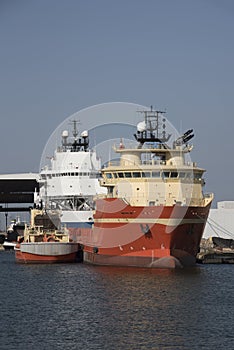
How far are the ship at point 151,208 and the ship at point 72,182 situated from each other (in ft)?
39.6

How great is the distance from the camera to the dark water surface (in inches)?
1112

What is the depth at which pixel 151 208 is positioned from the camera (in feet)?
157

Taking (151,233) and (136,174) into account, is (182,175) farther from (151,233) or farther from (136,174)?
(151,233)

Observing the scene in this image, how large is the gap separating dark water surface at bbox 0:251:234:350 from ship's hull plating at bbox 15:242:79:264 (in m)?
7.23

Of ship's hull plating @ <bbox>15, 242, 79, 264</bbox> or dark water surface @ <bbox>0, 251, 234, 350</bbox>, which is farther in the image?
ship's hull plating @ <bbox>15, 242, 79, 264</bbox>

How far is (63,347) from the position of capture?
27.4 metres

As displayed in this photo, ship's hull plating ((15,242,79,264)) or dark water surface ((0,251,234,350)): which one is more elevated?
ship's hull plating ((15,242,79,264))

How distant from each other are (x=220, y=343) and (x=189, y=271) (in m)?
21.2

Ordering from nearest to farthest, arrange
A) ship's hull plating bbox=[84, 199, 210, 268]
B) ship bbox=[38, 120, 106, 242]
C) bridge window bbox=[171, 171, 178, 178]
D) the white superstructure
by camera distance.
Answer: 1. ship's hull plating bbox=[84, 199, 210, 268]
2. bridge window bbox=[171, 171, 178, 178]
3. ship bbox=[38, 120, 106, 242]
4. the white superstructure

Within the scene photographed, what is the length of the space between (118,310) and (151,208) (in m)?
14.4

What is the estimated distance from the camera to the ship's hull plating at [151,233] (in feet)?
156

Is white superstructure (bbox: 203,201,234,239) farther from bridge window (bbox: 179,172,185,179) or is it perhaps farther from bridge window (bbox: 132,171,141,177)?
bridge window (bbox: 132,171,141,177)

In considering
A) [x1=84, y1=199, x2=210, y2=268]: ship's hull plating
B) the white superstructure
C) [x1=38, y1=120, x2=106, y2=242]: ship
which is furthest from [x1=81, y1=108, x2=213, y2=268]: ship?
the white superstructure

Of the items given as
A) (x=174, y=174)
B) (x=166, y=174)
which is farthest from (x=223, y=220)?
(x=166, y=174)
